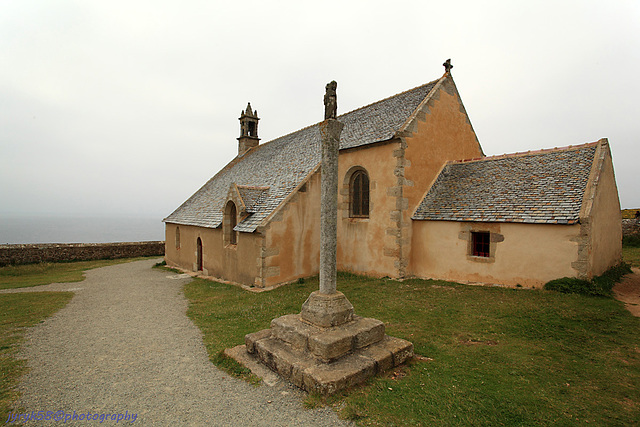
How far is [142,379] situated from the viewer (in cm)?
526

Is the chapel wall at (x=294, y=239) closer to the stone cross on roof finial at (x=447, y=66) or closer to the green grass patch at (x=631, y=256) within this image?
the stone cross on roof finial at (x=447, y=66)

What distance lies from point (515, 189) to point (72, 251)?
29.0 m

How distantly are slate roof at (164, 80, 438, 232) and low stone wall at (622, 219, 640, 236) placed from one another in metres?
18.0

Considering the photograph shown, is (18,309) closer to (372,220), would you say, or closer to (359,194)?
(372,220)

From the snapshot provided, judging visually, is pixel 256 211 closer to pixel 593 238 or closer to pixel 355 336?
pixel 355 336

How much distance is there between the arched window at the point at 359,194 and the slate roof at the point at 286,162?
4.79 ft

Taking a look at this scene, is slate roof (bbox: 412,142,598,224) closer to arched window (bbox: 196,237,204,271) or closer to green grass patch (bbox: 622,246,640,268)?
green grass patch (bbox: 622,246,640,268)

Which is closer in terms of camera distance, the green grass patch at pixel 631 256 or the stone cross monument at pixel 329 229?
the stone cross monument at pixel 329 229

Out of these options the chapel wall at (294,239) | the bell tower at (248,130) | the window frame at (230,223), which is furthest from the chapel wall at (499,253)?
the bell tower at (248,130)

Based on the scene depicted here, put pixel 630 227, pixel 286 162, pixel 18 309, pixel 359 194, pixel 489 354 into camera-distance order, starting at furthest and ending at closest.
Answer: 1. pixel 630 227
2. pixel 286 162
3. pixel 359 194
4. pixel 18 309
5. pixel 489 354

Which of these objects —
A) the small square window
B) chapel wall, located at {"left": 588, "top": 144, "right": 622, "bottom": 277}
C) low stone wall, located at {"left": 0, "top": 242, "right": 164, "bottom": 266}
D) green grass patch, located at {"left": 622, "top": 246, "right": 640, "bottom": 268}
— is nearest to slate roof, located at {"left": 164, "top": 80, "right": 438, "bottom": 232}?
the small square window

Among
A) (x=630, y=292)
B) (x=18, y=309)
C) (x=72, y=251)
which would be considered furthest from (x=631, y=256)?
(x=72, y=251)

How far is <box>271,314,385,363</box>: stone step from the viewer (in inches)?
198

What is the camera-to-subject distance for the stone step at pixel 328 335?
504 centimetres
